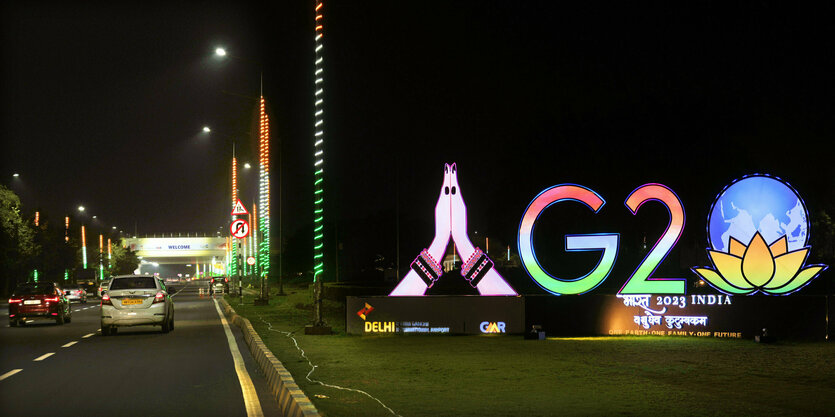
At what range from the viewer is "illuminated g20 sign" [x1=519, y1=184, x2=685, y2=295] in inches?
899

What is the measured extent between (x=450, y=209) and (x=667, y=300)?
6.03 m

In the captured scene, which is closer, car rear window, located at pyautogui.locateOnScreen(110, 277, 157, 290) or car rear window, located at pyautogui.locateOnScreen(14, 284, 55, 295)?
car rear window, located at pyautogui.locateOnScreen(110, 277, 157, 290)

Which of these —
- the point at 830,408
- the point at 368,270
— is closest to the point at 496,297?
the point at 830,408

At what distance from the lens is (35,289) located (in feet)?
109

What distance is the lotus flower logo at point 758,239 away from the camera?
857 inches

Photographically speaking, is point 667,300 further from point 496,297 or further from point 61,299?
point 61,299

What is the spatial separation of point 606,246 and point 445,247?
166 inches

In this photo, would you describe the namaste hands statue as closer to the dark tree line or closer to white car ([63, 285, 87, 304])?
white car ([63, 285, 87, 304])

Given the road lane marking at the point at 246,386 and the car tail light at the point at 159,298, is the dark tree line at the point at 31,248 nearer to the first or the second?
the car tail light at the point at 159,298

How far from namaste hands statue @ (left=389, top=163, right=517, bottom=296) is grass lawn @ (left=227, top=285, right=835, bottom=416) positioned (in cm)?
219

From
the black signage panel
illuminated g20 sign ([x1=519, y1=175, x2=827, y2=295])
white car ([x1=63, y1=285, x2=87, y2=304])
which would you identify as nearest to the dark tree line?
white car ([x1=63, y1=285, x2=87, y2=304])

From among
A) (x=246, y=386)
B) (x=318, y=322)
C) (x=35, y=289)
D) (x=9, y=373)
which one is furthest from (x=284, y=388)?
(x=35, y=289)

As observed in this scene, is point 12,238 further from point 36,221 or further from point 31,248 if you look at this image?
point 36,221

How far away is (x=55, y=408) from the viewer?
11.6m
